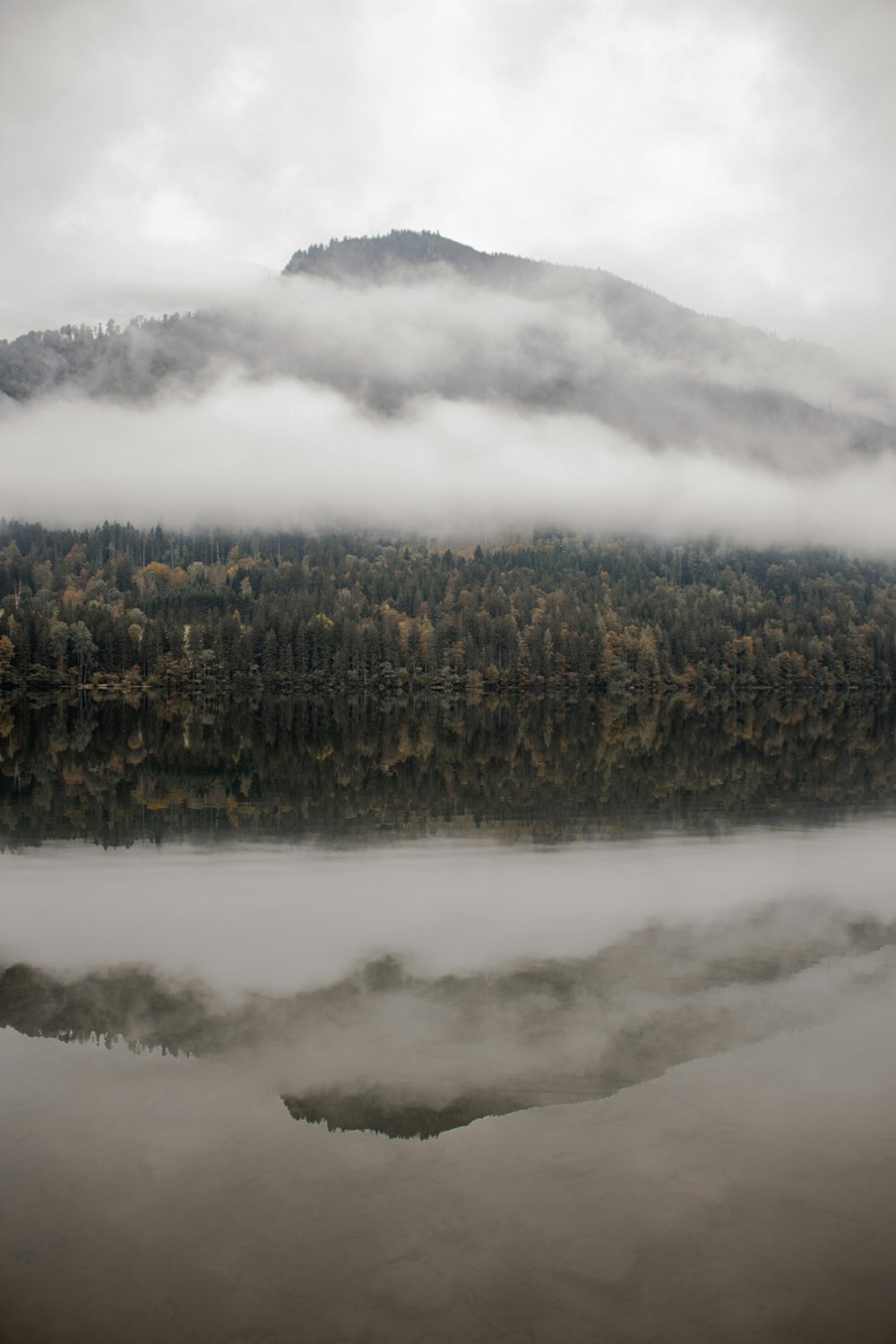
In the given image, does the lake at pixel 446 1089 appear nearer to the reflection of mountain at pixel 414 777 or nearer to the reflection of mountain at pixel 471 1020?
the reflection of mountain at pixel 471 1020

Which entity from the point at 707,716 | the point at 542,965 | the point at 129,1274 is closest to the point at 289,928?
the point at 542,965

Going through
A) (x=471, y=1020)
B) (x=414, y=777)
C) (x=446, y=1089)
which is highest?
(x=446, y=1089)

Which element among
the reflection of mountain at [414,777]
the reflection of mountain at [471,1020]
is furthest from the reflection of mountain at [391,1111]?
the reflection of mountain at [414,777]

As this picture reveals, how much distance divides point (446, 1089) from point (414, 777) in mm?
39345

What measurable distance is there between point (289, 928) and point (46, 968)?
5.50m

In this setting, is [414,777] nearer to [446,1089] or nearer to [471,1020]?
[471,1020]

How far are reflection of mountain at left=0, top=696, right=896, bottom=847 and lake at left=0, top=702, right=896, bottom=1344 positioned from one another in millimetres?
3677

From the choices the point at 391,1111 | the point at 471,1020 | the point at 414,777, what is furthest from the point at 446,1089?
the point at 414,777

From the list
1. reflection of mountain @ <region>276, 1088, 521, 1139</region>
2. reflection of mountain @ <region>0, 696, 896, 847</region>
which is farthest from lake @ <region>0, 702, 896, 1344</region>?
reflection of mountain @ <region>0, 696, 896, 847</region>

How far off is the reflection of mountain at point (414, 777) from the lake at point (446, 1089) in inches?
145

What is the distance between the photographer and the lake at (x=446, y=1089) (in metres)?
10.1

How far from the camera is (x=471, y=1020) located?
55.7 ft

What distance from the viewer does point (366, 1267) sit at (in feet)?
33.8

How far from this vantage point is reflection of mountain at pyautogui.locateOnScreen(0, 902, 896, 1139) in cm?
1427
